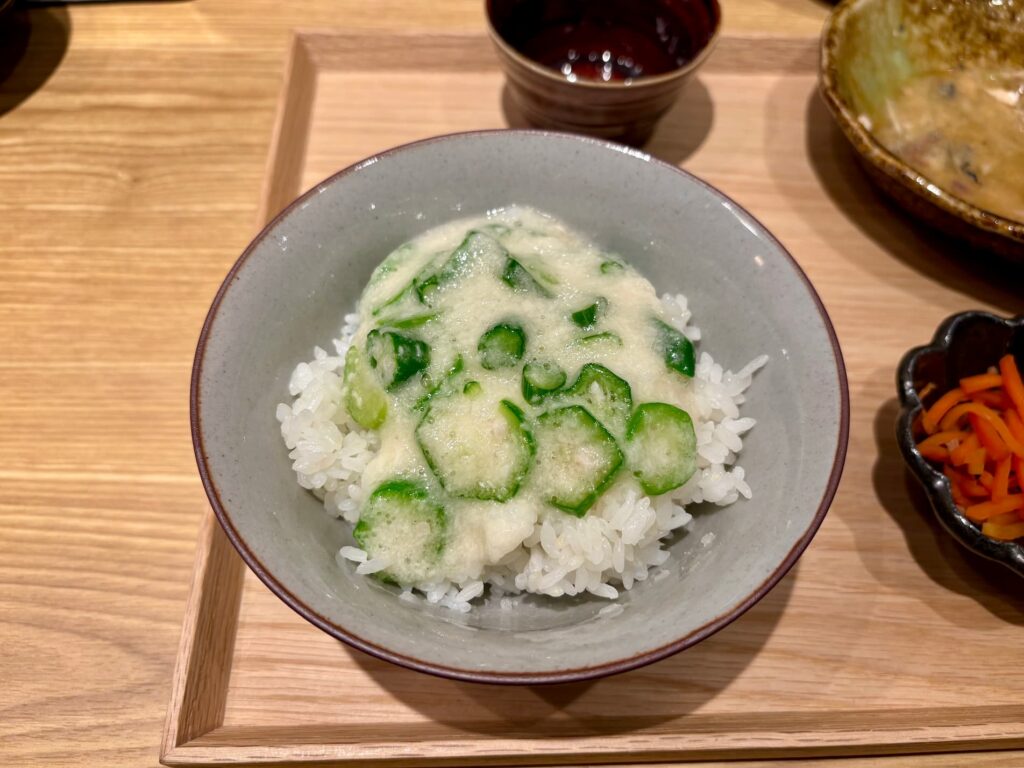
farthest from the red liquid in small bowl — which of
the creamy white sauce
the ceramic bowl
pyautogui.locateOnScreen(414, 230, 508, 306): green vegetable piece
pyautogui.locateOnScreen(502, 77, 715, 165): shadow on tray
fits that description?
pyautogui.locateOnScreen(414, 230, 508, 306): green vegetable piece

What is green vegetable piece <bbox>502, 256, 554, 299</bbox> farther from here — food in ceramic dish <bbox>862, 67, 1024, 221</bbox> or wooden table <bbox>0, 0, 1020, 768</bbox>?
food in ceramic dish <bbox>862, 67, 1024, 221</bbox>

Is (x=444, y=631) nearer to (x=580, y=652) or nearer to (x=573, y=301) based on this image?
(x=580, y=652)

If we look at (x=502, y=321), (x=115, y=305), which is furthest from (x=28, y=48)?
(x=502, y=321)

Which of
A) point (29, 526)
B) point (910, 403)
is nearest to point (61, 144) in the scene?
point (29, 526)

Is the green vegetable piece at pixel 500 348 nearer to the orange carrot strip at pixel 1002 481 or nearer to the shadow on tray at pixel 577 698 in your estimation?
the shadow on tray at pixel 577 698

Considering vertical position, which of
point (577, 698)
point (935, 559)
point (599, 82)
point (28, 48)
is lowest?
point (577, 698)

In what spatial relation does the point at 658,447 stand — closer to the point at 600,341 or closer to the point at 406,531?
the point at 600,341
